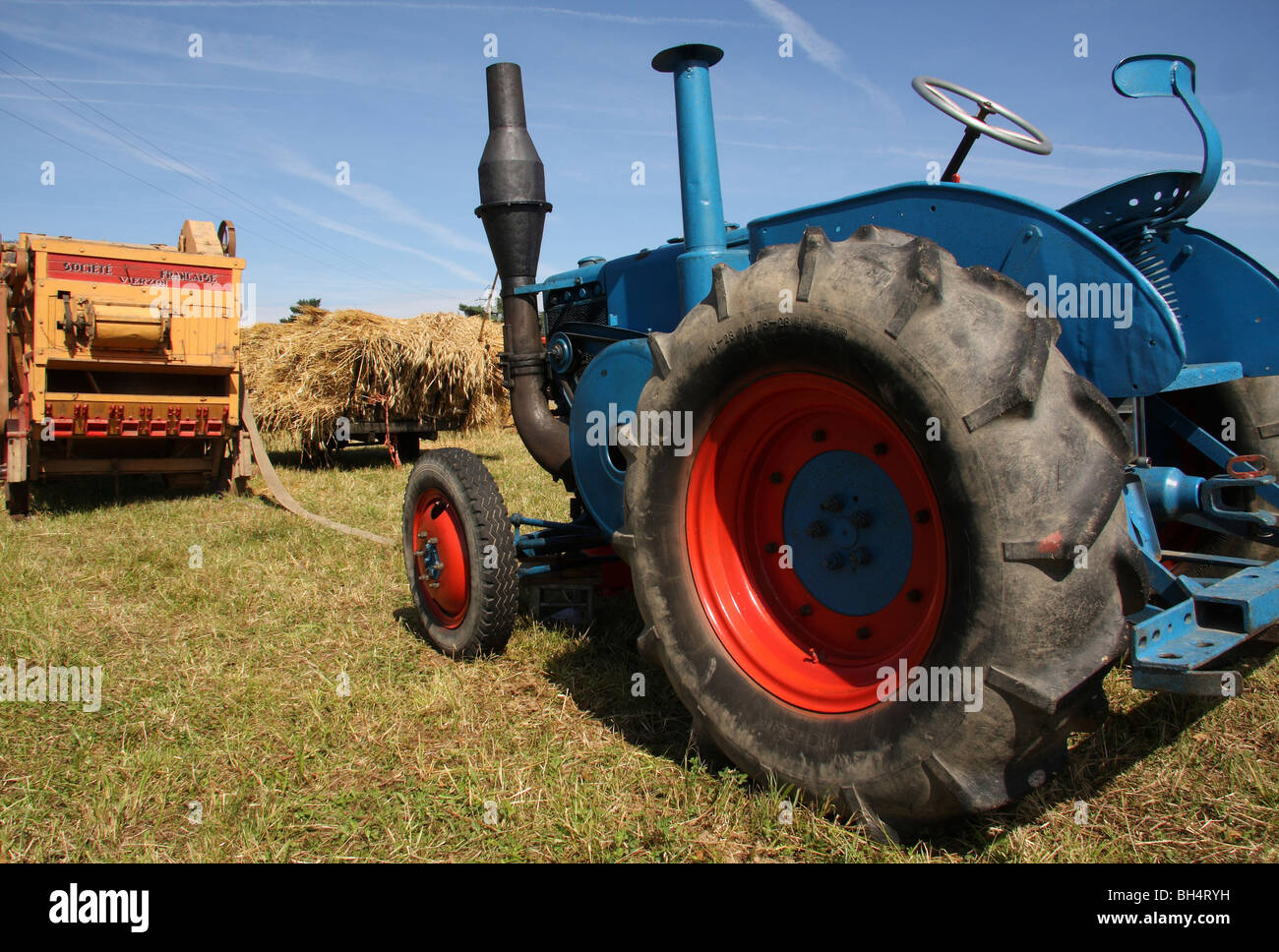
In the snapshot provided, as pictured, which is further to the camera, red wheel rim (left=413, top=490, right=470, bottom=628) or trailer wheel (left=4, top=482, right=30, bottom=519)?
trailer wheel (left=4, top=482, right=30, bottom=519)

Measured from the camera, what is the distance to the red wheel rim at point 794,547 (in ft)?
6.70

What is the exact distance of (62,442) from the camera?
7785 mm

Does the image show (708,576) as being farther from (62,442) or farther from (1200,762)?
(62,442)

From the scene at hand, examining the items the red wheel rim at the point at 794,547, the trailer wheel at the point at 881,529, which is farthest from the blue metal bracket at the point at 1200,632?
the red wheel rim at the point at 794,547

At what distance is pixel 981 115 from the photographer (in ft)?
9.35

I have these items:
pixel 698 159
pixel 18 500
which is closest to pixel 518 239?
pixel 698 159

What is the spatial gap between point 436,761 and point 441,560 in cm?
107

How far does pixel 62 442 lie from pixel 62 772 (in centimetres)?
630

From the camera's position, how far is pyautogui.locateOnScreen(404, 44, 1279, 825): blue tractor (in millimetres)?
1674

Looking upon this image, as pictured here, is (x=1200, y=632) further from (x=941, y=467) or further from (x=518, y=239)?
(x=518, y=239)

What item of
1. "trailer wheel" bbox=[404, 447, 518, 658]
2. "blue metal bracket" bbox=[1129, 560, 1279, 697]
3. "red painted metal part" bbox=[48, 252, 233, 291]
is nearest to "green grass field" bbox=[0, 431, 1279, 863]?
"trailer wheel" bbox=[404, 447, 518, 658]

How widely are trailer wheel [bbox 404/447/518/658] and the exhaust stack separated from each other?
419 millimetres

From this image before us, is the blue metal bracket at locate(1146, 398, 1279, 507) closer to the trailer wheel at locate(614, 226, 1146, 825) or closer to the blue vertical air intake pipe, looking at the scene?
the trailer wheel at locate(614, 226, 1146, 825)
